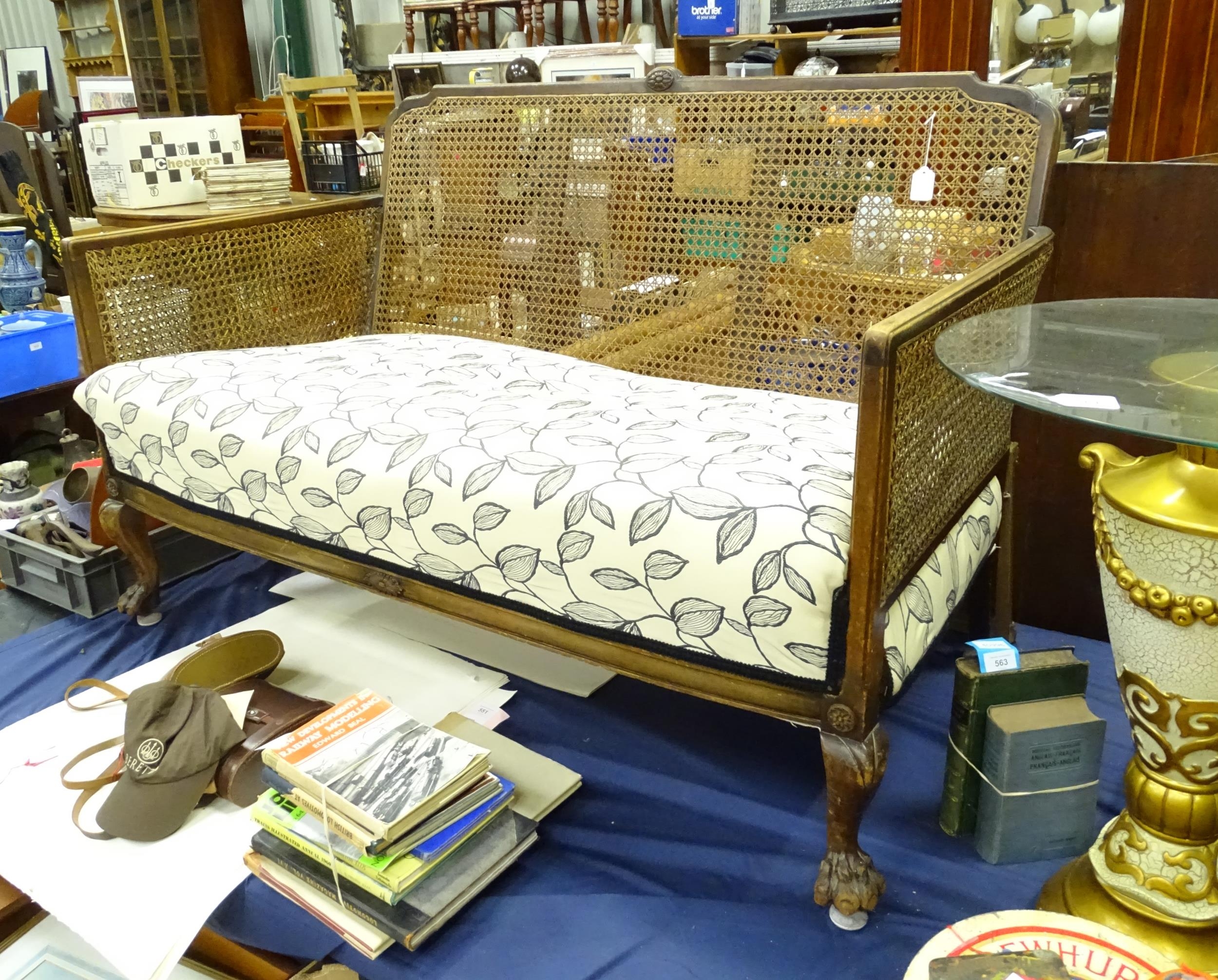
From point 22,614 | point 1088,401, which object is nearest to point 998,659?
point 1088,401

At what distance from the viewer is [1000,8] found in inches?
76.9

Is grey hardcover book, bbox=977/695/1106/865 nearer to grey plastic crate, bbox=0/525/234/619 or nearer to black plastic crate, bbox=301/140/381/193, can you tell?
grey plastic crate, bbox=0/525/234/619

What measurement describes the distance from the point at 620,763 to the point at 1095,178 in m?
1.15

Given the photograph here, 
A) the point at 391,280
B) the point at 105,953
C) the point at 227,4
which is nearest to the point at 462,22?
the point at 227,4

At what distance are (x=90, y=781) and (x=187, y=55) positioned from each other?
539 cm

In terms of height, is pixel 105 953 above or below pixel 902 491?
below

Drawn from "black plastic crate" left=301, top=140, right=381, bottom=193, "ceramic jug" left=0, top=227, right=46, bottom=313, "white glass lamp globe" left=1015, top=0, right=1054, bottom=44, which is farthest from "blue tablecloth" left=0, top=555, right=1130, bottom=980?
"black plastic crate" left=301, top=140, right=381, bottom=193

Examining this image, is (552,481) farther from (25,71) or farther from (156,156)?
(25,71)

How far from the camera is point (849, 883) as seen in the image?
112 cm

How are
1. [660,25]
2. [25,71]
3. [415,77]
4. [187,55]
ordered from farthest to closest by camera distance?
[25,71]
[187,55]
[660,25]
[415,77]

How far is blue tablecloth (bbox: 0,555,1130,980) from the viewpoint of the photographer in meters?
1.12

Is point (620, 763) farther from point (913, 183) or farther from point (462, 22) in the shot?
point (462, 22)

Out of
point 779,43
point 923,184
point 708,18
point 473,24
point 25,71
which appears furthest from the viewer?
point 25,71

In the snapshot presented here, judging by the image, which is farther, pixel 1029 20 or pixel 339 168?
pixel 339 168
